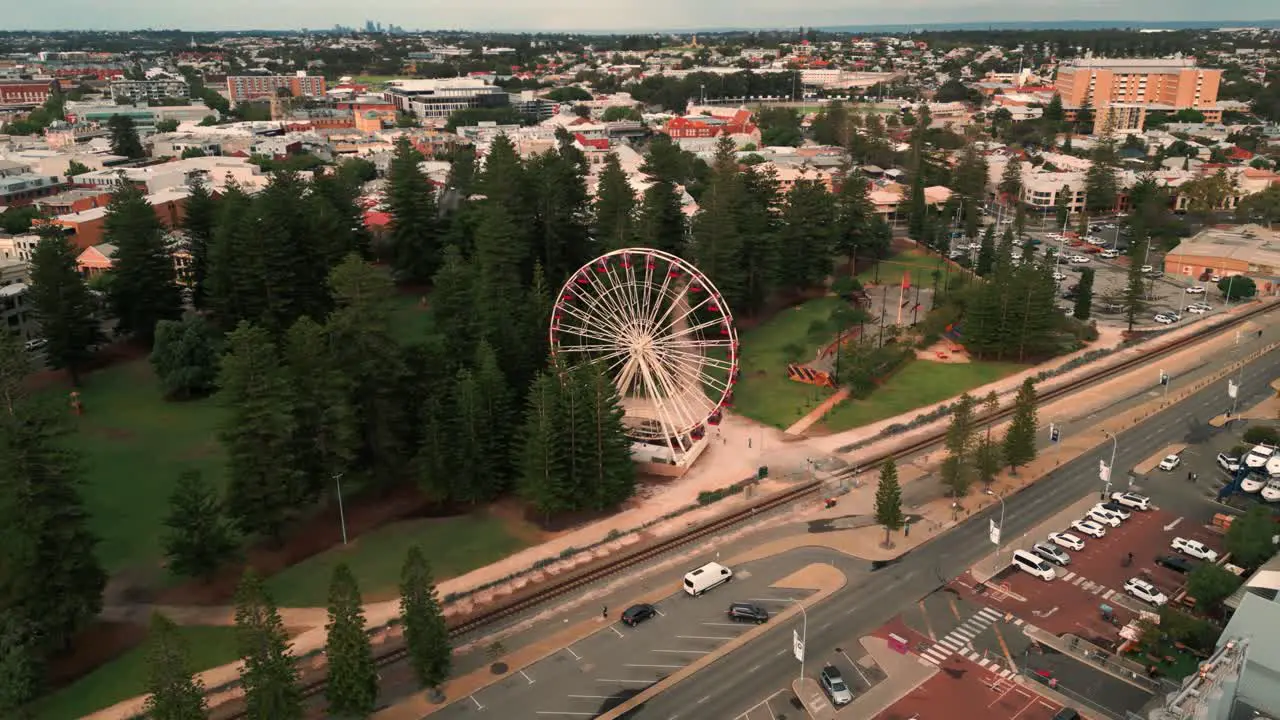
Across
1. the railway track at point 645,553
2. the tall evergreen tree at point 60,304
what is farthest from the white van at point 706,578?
the tall evergreen tree at point 60,304

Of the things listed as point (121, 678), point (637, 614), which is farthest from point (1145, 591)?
point (121, 678)

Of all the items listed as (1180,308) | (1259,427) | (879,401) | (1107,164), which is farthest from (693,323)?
(1107,164)

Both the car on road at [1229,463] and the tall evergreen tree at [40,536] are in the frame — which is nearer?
the tall evergreen tree at [40,536]

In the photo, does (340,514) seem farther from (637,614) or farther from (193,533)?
(637,614)

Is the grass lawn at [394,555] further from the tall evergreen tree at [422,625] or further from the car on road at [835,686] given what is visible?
the car on road at [835,686]

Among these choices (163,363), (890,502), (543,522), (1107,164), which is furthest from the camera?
(1107,164)

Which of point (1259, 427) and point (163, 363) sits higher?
point (163, 363)

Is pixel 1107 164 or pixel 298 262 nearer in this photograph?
pixel 298 262

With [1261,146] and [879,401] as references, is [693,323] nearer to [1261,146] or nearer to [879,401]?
[879,401]
